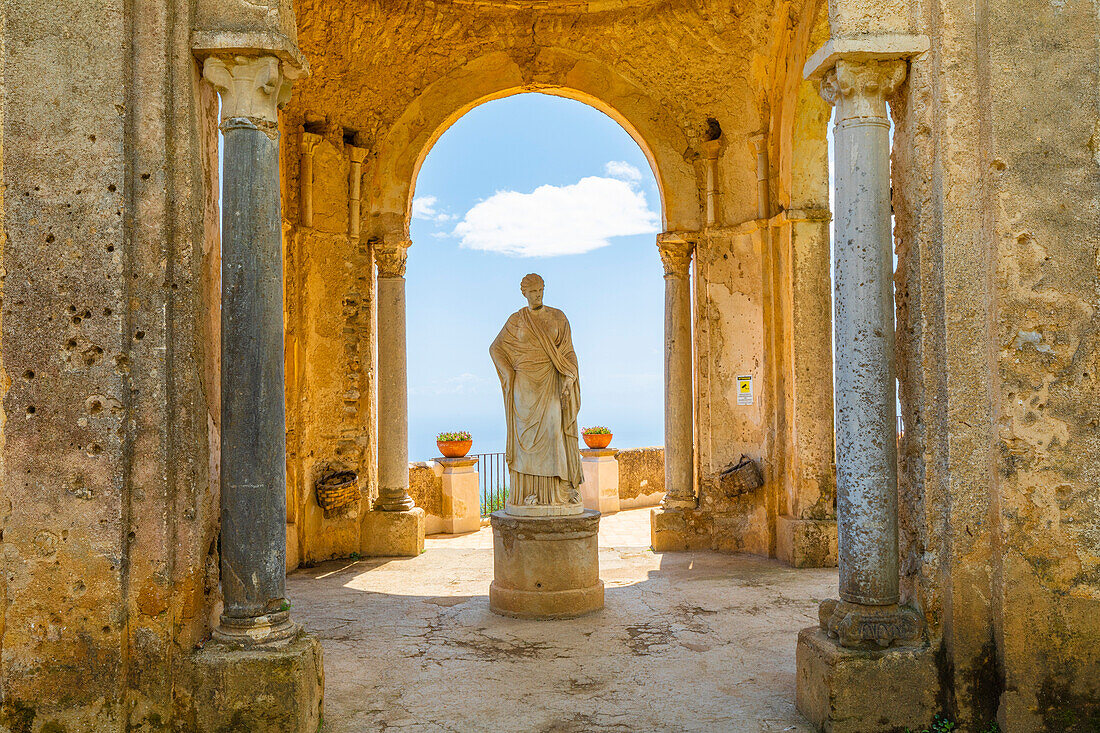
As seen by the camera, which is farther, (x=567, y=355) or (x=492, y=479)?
(x=492, y=479)

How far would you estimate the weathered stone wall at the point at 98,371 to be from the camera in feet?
12.9

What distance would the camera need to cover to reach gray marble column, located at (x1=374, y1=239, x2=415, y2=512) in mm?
9164

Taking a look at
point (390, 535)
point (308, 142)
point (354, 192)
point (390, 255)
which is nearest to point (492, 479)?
point (390, 535)

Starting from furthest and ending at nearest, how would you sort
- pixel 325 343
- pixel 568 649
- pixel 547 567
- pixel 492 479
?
1. pixel 492 479
2. pixel 325 343
3. pixel 547 567
4. pixel 568 649

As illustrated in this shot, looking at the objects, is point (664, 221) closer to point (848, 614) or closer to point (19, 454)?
point (848, 614)

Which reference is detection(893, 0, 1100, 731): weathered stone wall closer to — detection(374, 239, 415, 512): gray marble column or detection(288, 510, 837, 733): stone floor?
detection(288, 510, 837, 733): stone floor

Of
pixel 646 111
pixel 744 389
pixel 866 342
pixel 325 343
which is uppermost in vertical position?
pixel 646 111

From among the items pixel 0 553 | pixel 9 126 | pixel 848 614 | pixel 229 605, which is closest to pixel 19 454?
pixel 0 553

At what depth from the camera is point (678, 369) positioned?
368 inches

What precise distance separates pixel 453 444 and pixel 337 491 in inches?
82.6

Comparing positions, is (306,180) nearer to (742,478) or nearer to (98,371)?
(98,371)

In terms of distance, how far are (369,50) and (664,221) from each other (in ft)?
12.4

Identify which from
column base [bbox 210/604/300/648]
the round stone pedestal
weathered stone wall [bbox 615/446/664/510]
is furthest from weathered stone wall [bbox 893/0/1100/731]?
weathered stone wall [bbox 615/446/664/510]

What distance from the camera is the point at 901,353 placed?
4453 millimetres
